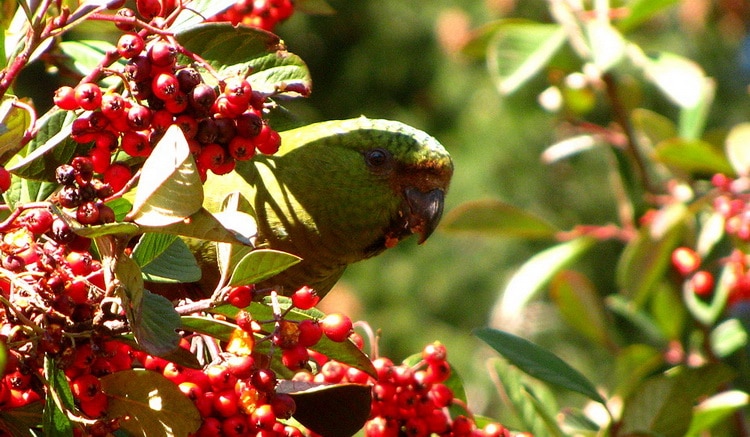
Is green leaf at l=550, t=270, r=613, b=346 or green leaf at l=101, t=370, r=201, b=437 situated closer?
green leaf at l=101, t=370, r=201, b=437

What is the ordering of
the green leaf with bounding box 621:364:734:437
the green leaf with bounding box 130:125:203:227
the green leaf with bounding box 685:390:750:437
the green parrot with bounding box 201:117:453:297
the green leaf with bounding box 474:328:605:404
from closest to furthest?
the green leaf with bounding box 130:125:203:227
the green leaf with bounding box 474:328:605:404
the green leaf with bounding box 621:364:734:437
the green leaf with bounding box 685:390:750:437
the green parrot with bounding box 201:117:453:297

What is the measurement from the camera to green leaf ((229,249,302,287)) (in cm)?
105

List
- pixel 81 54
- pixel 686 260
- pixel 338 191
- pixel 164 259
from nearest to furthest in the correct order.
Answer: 1. pixel 164 259
2. pixel 81 54
3. pixel 338 191
4. pixel 686 260

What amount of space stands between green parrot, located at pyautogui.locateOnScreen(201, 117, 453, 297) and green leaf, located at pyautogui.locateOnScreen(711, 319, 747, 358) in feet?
2.68

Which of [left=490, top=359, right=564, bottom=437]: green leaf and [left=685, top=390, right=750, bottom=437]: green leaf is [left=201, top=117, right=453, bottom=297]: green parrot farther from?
[left=685, top=390, right=750, bottom=437]: green leaf

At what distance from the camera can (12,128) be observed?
1059mm

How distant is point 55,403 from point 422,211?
1.24 meters

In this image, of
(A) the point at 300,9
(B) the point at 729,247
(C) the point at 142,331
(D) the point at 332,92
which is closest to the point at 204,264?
(A) the point at 300,9

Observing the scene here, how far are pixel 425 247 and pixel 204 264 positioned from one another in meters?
4.35

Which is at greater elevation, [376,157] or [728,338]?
[376,157]

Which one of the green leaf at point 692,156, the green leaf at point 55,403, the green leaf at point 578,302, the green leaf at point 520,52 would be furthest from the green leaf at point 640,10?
the green leaf at point 55,403

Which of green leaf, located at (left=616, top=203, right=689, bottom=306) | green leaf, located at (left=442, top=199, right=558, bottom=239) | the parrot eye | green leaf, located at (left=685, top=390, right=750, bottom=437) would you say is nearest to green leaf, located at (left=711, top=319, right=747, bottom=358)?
green leaf, located at (left=616, top=203, right=689, bottom=306)

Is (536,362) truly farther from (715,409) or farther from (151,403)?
(151,403)

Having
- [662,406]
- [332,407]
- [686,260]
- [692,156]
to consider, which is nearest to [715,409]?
[662,406]
